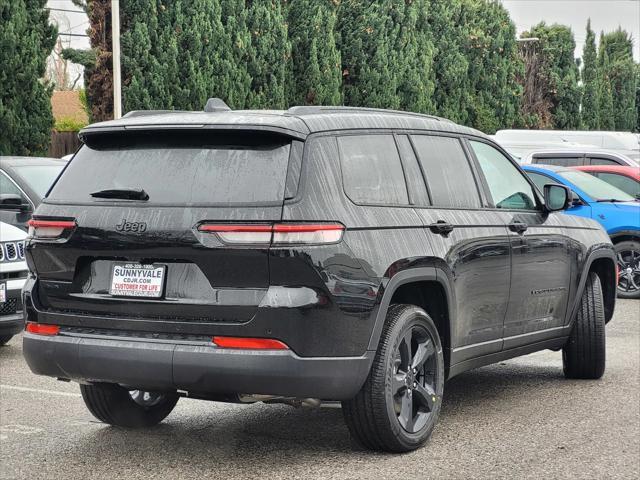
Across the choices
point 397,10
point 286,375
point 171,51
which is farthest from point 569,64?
point 286,375

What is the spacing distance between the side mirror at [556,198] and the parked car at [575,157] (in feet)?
35.4

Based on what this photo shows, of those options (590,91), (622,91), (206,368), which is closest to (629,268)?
(206,368)

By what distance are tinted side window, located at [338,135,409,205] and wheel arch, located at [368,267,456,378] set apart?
0.41m

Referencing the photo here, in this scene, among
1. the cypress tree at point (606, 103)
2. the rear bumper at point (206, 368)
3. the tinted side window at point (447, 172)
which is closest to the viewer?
the rear bumper at point (206, 368)

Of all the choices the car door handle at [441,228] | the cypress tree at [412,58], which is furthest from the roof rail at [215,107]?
the cypress tree at [412,58]

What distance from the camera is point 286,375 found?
5469 millimetres

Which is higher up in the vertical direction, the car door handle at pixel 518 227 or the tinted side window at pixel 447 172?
the tinted side window at pixel 447 172

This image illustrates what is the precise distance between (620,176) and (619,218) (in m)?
1.52

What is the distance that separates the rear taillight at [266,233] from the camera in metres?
5.47

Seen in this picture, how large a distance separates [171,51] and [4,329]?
70.8ft

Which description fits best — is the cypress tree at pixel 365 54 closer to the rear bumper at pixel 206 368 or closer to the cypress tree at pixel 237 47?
the cypress tree at pixel 237 47

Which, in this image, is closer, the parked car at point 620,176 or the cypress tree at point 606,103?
the parked car at point 620,176

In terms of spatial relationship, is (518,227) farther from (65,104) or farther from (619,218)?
(65,104)

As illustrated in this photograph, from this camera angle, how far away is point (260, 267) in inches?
215
